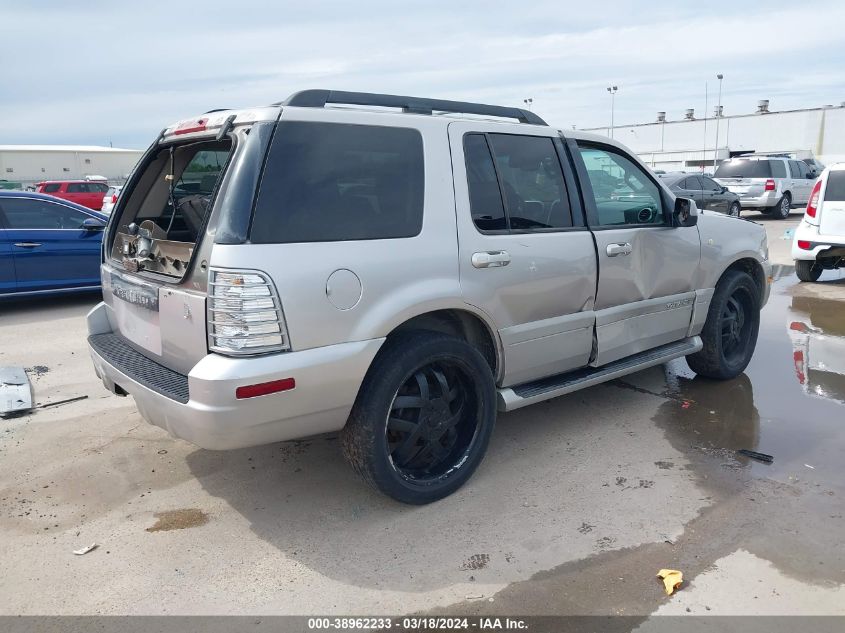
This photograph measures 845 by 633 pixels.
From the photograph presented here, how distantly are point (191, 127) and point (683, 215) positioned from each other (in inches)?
127

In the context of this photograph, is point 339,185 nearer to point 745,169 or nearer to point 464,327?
point 464,327

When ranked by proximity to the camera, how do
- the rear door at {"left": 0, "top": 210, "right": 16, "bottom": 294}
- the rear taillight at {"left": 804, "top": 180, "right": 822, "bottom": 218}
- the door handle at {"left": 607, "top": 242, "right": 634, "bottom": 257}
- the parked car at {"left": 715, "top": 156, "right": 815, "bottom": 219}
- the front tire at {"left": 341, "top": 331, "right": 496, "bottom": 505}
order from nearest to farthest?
1. the front tire at {"left": 341, "top": 331, "right": 496, "bottom": 505}
2. the door handle at {"left": 607, "top": 242, "right": 634, "bottom": 257}
3. the rear door at {"left": 0, "top": 210, "right": 16, "bottom": 294}
4. the rear taillight at {"left": 804, "top": 180, "right": 822, "bottom": 218}
5. the parked car at {"left": 715, "top": 156, "right": 815, "bottom": 219}

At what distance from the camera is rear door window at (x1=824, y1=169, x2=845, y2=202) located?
9477 millimetres

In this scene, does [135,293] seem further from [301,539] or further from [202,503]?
[301,539]

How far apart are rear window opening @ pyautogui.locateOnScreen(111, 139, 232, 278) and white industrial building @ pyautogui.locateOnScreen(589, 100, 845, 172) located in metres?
43.6

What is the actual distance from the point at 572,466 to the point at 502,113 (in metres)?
2.17

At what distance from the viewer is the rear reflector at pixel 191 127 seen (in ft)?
11.5

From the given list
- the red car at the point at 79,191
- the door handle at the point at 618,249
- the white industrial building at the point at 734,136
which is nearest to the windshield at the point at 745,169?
the door handle at the point at 618,249

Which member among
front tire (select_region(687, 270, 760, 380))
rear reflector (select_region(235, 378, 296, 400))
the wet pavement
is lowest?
the wet pavement

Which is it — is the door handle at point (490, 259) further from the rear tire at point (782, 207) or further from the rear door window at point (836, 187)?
the rear tire at point (782, 207)

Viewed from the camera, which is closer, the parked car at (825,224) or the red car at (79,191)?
the parked car at (825,224)

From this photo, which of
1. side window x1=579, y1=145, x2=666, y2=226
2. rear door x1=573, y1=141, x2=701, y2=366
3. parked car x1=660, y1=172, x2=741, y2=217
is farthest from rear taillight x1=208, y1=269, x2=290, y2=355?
parked car x1=660, y1=172, x2=741, y2=217

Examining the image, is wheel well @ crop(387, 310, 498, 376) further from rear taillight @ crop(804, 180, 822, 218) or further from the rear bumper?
rear taillight @ crop(804, 180, 822, 218)

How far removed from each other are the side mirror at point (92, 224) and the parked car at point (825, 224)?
944 cm
